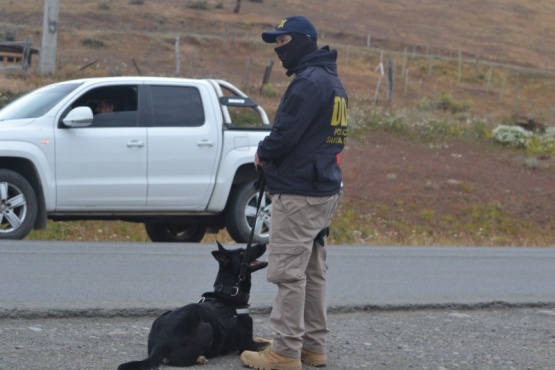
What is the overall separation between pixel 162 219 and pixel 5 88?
17.6 metres

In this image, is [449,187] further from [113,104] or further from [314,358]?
[314,358]

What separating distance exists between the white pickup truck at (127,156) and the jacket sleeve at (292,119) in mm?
6116

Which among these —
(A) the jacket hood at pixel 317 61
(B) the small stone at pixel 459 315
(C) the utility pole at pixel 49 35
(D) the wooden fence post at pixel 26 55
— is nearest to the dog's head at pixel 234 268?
(A) the jacket hood at pixel 317 61

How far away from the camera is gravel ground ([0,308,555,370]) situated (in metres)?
6.17

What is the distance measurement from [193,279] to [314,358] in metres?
3.40

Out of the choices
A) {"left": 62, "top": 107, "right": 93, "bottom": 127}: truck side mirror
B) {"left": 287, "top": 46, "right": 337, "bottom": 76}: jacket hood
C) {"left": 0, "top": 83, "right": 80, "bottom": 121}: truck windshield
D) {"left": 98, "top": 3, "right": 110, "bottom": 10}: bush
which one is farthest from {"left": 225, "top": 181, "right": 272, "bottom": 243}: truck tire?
{"left": 98, "top": 3, "right": 110, "bottom": 10}: bush

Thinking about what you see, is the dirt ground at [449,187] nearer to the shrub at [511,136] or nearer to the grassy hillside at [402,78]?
the grassy hillside at [402,78]

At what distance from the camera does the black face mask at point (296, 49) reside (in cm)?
582

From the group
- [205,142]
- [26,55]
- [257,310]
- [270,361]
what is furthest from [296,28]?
[26,55]

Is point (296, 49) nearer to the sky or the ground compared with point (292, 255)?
nearer to the sky

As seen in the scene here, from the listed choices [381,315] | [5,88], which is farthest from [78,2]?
[381,315]

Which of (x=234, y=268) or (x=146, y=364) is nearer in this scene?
(x=146, y=364)

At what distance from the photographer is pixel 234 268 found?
6.16 m

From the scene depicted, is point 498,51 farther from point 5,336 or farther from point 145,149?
point 5,336
